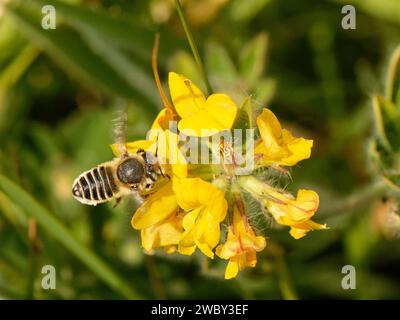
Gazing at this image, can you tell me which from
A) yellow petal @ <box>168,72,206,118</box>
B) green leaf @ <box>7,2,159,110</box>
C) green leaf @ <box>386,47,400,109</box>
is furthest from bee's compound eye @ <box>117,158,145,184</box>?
green leaf @ <box>7,2,159,110</box>

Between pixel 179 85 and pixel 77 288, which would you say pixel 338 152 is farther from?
pixel 179 85

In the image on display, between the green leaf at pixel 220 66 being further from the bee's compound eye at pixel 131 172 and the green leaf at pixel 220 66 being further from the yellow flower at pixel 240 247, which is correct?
the yellow flower at pixel 240 247

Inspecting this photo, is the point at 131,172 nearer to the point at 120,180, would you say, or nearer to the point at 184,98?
the point at 120,180

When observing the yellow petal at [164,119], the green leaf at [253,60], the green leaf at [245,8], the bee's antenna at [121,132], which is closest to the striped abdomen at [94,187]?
the bee's antenna at [121,132]

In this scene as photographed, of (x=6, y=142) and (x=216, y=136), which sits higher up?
(x=6, y=142)
